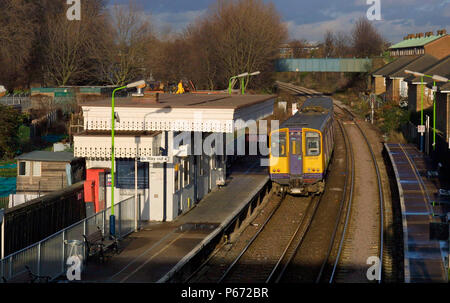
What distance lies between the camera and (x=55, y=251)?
13.7m

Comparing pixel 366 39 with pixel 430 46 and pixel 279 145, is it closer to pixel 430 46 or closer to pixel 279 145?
pixel 430 46

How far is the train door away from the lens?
23.0 m

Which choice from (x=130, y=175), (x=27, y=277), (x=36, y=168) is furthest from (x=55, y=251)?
(x=36, y=168)

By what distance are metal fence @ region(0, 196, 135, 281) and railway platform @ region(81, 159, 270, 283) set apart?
0.58 metres

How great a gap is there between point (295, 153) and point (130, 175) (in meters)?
7.27

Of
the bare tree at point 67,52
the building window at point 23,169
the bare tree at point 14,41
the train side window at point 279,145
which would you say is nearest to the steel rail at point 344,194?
the train side window at point 279,145

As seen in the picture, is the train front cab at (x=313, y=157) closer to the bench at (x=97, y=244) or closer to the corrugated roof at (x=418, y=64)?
the bench at (x=97, y=244)

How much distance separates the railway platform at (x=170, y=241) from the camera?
13.9m

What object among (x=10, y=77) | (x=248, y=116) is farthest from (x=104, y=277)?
(x=10, y=77)

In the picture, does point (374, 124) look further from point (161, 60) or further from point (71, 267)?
point (71, 267)

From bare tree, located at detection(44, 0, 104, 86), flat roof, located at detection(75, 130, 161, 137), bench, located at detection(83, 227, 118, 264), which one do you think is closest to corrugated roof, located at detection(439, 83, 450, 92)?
flat roof, located at detection(75, 130, 161, 137)

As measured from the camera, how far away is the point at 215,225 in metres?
18.1

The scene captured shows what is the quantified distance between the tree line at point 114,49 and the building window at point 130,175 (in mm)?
36734
